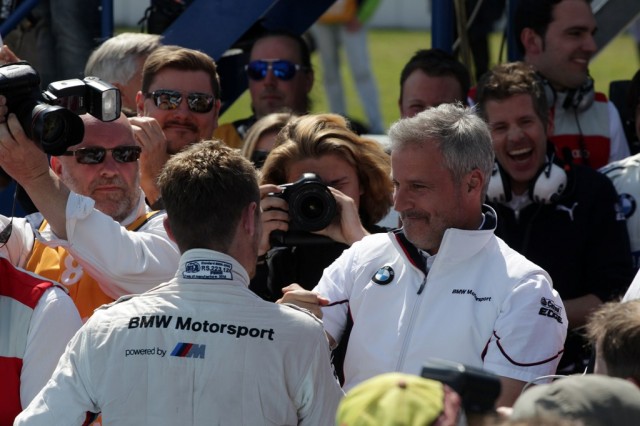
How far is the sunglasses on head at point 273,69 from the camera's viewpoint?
628 cm

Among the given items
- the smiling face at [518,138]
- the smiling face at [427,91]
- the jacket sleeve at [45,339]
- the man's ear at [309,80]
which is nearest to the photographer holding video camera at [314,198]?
the smiling face at [518,138]

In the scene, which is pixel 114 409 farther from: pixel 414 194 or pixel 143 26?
pixel 143 26

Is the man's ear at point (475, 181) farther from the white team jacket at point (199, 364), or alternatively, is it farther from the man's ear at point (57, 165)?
the man's ear at point (57, 165)

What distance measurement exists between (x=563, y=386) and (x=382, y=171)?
2.35 m

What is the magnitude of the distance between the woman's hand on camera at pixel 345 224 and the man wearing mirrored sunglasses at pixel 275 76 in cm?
187

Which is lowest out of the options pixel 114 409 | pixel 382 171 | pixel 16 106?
pixel 114 409

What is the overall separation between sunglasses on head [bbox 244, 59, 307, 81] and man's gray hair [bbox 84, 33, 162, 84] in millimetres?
612

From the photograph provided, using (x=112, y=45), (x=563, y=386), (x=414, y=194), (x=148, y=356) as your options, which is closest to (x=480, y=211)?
(x=414, y=194)

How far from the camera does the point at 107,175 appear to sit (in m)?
4.37

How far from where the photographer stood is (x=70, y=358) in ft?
10.6

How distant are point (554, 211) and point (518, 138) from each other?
1.10ft

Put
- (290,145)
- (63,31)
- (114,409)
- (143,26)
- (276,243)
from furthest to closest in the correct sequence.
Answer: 1. (143,26)
2. (63,31)
3. (290,145)
4. (276,243)
5. (114,409)

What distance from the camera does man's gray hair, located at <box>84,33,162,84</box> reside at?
19.2 ft

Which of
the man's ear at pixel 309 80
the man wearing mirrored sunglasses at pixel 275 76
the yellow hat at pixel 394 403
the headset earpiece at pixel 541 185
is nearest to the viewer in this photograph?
the yellow hat at pixel 394 403
